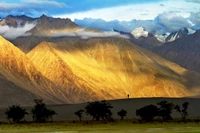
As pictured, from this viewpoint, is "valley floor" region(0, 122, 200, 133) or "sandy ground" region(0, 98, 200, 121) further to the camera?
"sandy ground" region(0, 98, 200, 121)

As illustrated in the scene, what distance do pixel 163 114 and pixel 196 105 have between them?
185 ft

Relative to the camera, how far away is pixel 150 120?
130m

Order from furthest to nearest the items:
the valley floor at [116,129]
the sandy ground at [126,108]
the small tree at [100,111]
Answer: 1. the sandy ground at [126,108]
2. the small tree at [100,111]
3. the valley floor at [116,129]

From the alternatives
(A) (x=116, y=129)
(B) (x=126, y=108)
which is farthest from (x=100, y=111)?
(B) (x=126, y=108)

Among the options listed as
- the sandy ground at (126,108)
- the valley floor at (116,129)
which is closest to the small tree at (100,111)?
the valley floor at (116,129)

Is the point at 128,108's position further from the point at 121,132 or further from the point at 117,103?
the point at 121,132

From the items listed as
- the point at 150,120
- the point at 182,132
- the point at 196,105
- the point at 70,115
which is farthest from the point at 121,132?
the point at 196,105

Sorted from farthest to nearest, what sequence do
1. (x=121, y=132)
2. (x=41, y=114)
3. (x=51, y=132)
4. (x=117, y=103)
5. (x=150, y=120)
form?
(x=117, y=103) < (x=41, y=114) < (x=150, y=120) < (x=51, y=132) < (x=121, y=132)

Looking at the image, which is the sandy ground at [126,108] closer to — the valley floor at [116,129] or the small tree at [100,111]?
the small tree at [100,111]

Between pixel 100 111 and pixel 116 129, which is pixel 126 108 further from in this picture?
pixel 116 129

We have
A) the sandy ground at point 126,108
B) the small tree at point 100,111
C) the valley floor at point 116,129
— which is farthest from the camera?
the sandy ground at point 126,108

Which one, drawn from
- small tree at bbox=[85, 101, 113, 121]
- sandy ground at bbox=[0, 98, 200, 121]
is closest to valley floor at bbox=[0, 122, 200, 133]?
small tree at bbox=[85, 101, 113, 121]

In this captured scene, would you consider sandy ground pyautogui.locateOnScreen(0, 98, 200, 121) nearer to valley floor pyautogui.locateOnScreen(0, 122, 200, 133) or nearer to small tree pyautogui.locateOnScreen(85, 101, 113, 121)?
small tree pyautogui.locateOnScreen(85, 101, 113, 121)

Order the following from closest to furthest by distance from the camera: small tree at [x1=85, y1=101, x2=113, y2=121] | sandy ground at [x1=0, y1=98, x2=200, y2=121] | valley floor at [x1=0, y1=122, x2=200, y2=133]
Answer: valley floor at [x1=0, y1=122, x2=200, y2=133]
small tree at [x1=85, y1=101, x2=113, y2=121]
sandy ground at [x1=0, y1=98, x2=200, y2=121]
